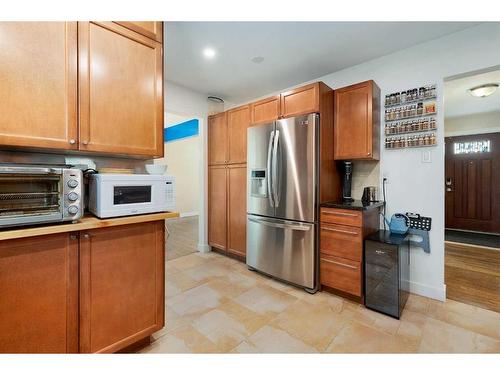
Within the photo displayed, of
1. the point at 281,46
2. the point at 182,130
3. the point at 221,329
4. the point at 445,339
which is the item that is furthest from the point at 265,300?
the point at 182,130

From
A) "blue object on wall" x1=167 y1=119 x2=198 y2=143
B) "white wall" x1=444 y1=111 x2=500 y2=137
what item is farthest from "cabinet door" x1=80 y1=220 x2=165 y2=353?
"white wall" x1=444 y1=111 x2=500 y2=137

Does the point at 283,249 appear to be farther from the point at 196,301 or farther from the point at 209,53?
the point at 209,53

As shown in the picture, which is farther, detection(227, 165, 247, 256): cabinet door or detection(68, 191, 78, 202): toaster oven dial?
detection(227, 165, 247, 256): cabinet door

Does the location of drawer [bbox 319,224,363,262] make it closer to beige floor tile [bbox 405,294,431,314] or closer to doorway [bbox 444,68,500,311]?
beige floor tile [bbox 405,294,431,314]

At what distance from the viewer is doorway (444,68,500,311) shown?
3384mm

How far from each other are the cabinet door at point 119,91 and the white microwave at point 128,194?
0.21 metres

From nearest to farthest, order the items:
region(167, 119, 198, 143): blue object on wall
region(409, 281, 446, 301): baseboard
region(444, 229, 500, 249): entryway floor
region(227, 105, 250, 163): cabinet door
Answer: region(409, 281, 446, 301): baseboard < region(227, 105, 250, 163): cabinet door < region(444, 229, 500, 249): entryway floor < region(167, 119, 198, 143): blue object on wall

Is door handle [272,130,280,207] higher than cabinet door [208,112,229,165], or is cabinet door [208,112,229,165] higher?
cabinet door [208,112,229,165]

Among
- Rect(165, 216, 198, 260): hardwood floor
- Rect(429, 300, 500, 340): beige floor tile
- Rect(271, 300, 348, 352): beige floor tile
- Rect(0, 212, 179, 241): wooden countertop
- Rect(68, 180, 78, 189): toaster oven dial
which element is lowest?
Rect(271, 300, 348, 352): beige floor tile

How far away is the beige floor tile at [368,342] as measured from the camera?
1575 millimetres

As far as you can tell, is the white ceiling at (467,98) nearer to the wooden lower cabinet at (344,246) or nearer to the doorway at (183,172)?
the wooden lower cabinet at (344,246)

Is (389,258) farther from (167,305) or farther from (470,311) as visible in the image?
(167,305)

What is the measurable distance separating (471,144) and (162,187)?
6.14 metres

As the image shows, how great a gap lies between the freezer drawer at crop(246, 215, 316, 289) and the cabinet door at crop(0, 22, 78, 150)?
6.58ft
